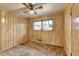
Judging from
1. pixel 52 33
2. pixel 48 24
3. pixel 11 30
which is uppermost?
pixel 48 24

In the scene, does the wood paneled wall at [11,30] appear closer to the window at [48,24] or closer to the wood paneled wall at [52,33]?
the wood paneled wall at [52,33]

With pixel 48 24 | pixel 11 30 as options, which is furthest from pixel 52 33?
pixel 11 30

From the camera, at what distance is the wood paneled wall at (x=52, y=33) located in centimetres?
337

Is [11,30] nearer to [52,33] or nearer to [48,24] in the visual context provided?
[48,24]

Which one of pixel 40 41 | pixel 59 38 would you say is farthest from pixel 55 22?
pixel 40 41

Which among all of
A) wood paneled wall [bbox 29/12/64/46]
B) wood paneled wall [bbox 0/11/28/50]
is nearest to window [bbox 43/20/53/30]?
wood paneled wall [bbox 29/12/64/46]

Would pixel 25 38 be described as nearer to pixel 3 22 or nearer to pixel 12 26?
pixel 12 26

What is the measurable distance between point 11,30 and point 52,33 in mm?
1586

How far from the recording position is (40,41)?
3605mm

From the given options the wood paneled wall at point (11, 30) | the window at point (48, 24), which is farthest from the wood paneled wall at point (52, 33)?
the wood paneled wall at point (11, 30)

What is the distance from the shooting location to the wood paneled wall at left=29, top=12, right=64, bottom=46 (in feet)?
11.0

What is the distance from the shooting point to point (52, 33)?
11.8 ft

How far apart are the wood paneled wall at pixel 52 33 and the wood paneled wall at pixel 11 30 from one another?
321 mm

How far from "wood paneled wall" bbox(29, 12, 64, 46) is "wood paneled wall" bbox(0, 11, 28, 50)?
32cm
